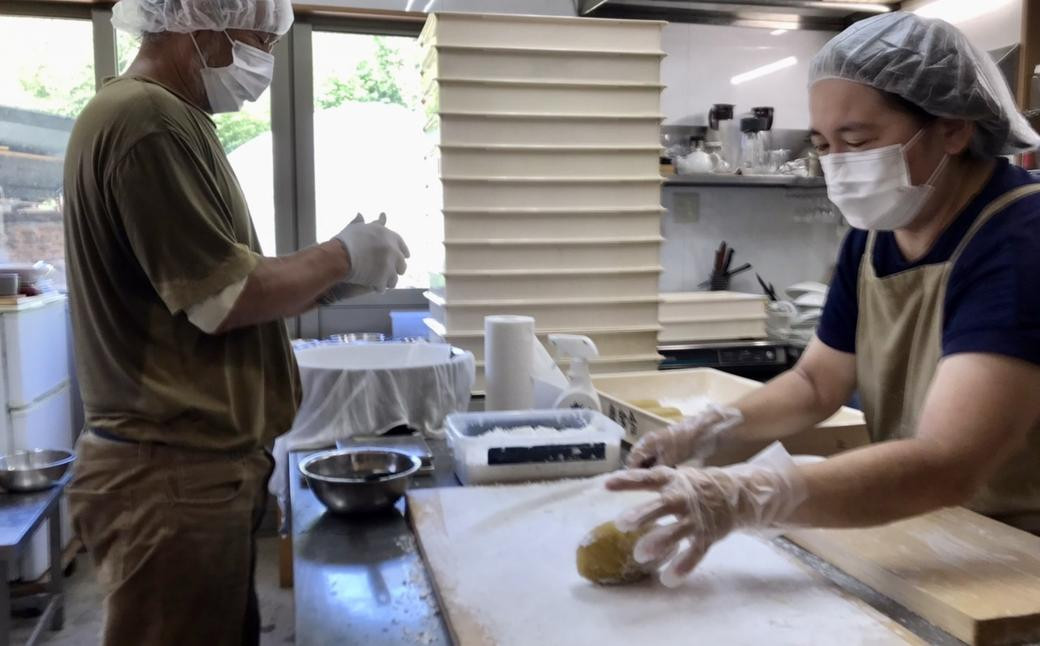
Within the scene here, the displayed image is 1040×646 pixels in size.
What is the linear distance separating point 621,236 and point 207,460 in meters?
1.61

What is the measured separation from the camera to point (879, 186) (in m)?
1.14

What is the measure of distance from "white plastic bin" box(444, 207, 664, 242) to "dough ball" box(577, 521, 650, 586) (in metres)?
1.56

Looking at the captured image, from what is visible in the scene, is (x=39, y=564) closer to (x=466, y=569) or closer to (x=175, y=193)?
(x=175, y=193)

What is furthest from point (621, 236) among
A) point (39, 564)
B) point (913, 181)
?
point (39, 564)

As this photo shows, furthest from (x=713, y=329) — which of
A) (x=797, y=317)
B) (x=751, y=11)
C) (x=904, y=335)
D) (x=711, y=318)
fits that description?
(x=904, y=335)


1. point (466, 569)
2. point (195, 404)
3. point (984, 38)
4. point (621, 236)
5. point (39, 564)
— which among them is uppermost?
point (984, 38)

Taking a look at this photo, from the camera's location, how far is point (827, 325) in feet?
4.63

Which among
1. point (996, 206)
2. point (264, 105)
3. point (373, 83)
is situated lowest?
point (996, 206)

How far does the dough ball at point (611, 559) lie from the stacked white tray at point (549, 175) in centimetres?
149

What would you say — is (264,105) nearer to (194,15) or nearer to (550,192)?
→ (550,192)

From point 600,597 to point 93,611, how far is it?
2.44 m

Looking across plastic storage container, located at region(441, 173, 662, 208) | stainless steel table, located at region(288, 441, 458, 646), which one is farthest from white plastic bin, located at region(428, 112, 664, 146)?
stainless steel table, located at region(288, 441, 458, 646)

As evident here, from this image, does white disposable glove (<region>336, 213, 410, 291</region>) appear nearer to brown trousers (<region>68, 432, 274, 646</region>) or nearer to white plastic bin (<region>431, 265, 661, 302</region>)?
brown trousers (<region>68, 432, 274, 646</region>)

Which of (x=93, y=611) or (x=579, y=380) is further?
(x=93, y=611)
